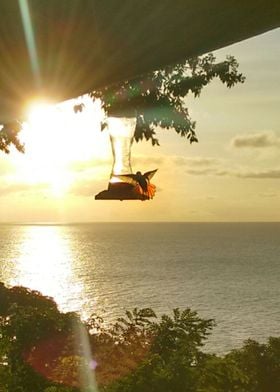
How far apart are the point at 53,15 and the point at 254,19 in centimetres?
71

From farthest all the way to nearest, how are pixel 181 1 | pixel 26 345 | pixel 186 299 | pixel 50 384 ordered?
1. pixel 186 299
2. pixel 26 345
3. pixel 50 384
4. pixel 181 1

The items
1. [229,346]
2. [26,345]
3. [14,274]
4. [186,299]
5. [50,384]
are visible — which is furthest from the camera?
[14,274]

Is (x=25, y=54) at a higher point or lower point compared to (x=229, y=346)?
higher

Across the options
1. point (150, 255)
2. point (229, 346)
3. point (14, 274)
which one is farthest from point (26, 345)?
point (150, 255)

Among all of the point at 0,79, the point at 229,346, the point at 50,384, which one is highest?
the point at 0,79

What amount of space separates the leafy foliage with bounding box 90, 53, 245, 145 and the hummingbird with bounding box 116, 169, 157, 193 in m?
2.92

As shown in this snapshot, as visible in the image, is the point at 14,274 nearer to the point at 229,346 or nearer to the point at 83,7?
the point at 229,346

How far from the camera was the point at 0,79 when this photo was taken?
271cm

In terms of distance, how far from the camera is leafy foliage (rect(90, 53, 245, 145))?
7.40 metres

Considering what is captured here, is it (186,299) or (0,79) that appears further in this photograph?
(186,299)

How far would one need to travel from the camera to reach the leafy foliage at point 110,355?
12.2m

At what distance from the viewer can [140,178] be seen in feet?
11.8

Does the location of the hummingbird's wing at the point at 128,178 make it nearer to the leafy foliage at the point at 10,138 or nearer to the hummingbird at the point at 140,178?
the hummingbird at the point at 140,178

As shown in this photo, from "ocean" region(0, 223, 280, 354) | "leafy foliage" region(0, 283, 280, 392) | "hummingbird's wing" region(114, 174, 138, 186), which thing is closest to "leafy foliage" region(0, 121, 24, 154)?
→ "leafy foliage" region(0, 283, 280, 392)
